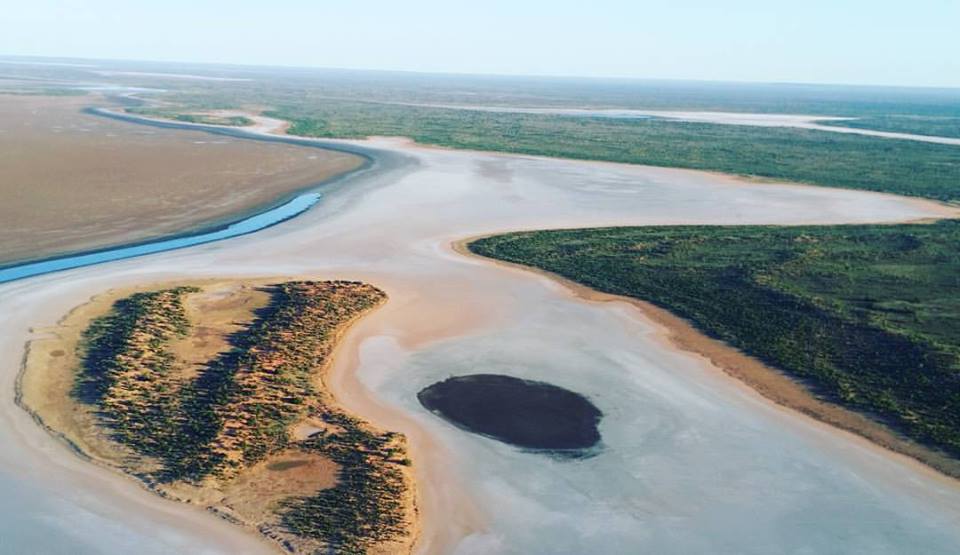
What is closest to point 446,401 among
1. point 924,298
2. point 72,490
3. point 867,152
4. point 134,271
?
point 72,490

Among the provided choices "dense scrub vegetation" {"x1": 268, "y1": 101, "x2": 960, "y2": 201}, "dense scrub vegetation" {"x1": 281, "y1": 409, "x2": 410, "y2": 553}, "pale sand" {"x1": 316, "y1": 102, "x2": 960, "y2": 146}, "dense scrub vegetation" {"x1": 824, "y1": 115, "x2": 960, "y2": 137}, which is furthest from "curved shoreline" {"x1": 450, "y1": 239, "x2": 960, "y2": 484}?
"dense scrub vegetation" {"x1": 824, "y1": 115, "x2": 960, "y2": 137}

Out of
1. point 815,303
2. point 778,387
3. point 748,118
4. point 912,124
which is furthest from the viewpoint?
point 748,118

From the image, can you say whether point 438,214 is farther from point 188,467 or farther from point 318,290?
point 188,467

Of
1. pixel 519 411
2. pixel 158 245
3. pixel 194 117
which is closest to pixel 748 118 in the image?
pixel 194 117

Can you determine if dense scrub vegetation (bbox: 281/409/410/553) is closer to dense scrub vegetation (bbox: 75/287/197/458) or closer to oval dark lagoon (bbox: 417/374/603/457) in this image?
oval dark lagoon (bbox: 417/374/603/457)

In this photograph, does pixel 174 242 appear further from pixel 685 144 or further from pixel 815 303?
pixel 685 144
